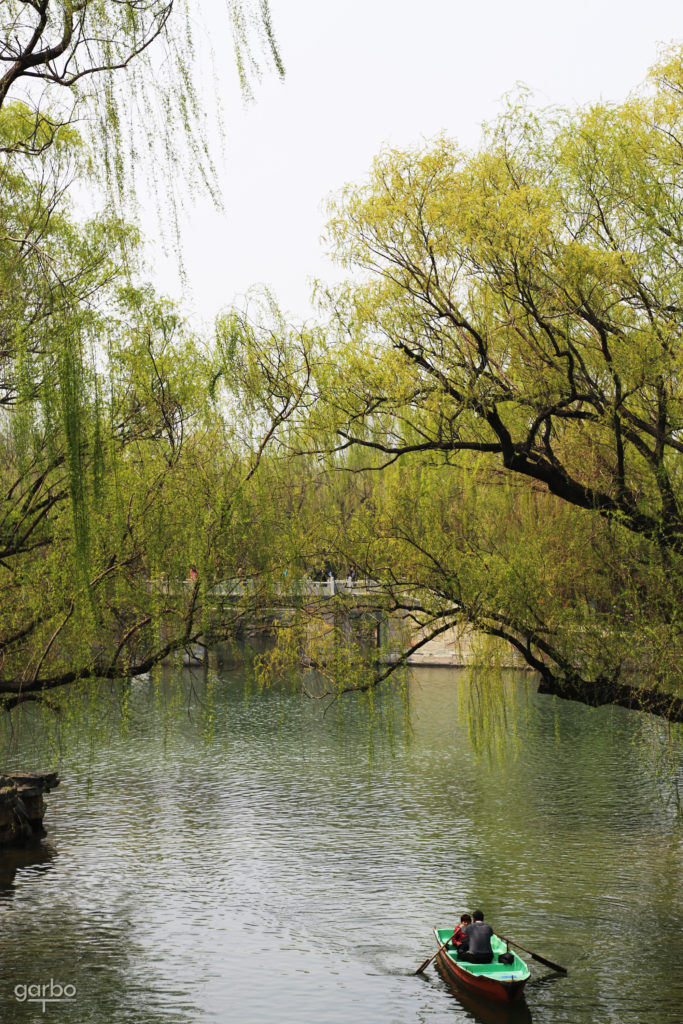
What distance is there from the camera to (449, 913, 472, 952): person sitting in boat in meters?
12.4

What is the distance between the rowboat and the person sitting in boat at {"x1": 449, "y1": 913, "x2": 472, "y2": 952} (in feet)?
0.37

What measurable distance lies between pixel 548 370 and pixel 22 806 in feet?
43.8

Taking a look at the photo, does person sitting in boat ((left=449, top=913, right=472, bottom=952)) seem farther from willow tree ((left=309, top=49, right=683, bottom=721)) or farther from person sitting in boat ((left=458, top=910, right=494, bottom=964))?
willow tree ((left=309, top=49, right=683, bottom=721))

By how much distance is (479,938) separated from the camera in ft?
40.2

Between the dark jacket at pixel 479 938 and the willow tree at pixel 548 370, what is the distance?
335cm

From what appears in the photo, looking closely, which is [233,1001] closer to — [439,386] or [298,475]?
[298,475]

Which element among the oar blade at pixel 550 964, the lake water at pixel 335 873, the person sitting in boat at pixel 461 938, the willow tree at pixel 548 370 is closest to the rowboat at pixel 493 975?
the person sitting in boat at pixel 461 938

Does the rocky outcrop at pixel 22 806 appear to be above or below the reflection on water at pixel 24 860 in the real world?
above

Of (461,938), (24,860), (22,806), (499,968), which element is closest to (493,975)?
(499,968)

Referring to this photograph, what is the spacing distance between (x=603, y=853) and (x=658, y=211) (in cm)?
1149

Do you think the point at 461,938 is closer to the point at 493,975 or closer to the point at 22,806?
the point at 493,975

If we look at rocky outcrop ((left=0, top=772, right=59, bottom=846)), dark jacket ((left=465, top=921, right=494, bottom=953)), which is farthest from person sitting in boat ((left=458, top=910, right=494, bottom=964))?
rocky outcrop ((left=0, top=772, right=59, bottom=846))

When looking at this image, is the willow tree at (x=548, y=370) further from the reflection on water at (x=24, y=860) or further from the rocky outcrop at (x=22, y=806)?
the rocky outcrop at (x=22, y=806)

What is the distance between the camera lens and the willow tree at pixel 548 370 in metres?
10.4
